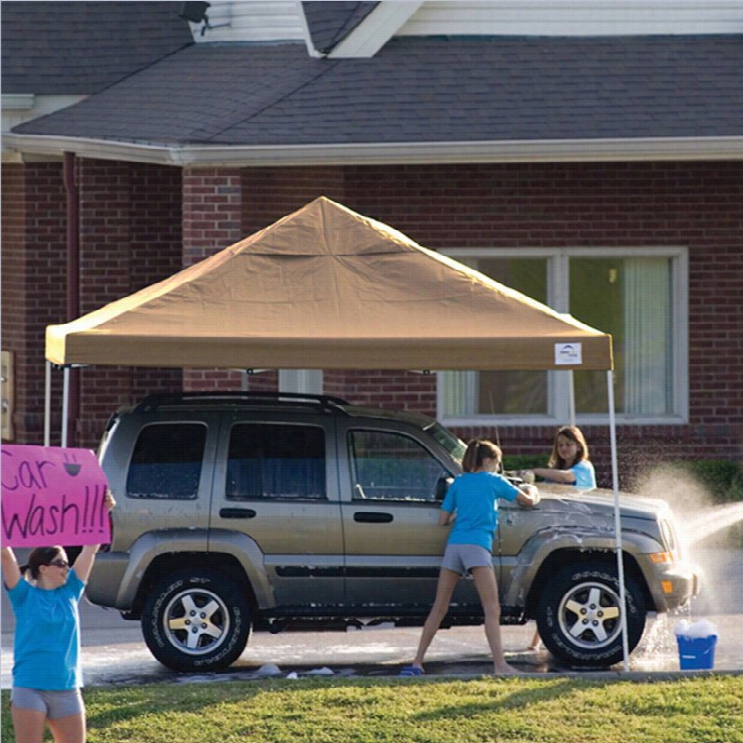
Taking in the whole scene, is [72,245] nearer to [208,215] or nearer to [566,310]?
[208,215]

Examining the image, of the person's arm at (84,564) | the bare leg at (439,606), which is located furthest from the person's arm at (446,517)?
the person's arm at (84,564)

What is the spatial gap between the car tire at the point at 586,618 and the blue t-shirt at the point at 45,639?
4.07 m

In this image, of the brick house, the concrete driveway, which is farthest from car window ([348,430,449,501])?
the brick house

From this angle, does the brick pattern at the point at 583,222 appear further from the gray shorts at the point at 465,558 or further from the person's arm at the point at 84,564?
the person's arm at the point at 84,564

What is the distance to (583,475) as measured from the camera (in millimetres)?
11078

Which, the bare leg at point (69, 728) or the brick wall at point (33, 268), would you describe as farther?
the brick wall at point (33, 268)

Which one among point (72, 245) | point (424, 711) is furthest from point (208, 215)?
point (424, 711)

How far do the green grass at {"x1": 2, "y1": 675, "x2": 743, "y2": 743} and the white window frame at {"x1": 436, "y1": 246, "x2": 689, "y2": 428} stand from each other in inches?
298

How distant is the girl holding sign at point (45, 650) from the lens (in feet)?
22.3

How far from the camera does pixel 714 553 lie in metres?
14.9

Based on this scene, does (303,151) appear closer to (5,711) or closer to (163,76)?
(163,76)

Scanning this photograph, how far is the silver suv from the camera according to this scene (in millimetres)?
10172

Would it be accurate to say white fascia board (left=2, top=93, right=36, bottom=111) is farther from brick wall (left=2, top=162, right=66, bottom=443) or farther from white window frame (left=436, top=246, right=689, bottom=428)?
white window frame (left=436, top=246, right=689, bottom=428)

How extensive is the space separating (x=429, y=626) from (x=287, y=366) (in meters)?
1.80
